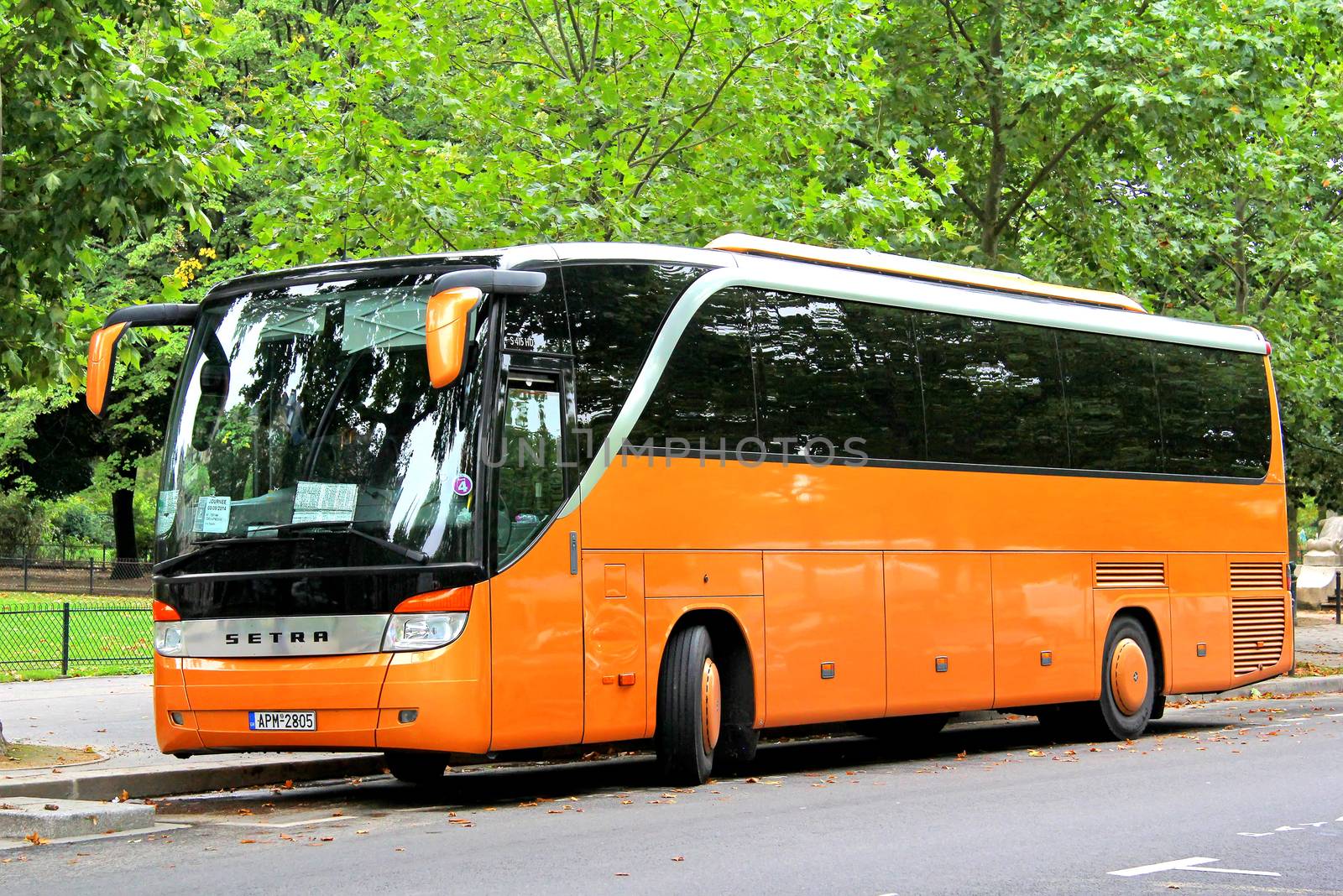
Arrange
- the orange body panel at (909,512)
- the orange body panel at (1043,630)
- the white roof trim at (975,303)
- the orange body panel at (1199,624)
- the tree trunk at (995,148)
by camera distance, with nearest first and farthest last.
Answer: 1. the orange body panel at (909,512)
2. the white roof trim at (975,303)
3. the orange body panel at (1043,630)
4. the orange body panel at (1199,624)
5. the tree trunk at (995,148)

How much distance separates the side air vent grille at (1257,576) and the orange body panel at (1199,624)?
193mm

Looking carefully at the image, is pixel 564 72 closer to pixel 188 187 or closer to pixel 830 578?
pixel 188 187

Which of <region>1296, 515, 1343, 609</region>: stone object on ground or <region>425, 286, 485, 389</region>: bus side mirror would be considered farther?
<region>1296, 515, 1343, 609</region>: stone object on ground

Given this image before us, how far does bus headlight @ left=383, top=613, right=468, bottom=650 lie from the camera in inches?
436

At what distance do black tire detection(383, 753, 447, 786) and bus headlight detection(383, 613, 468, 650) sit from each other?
6.74 feet

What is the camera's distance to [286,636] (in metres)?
11.3

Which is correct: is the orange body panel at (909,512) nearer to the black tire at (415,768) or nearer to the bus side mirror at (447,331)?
the bus side mirror at (447,331)

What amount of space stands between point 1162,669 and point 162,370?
25821 mm

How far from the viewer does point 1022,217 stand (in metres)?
24.5

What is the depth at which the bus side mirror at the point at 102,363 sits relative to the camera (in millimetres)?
11781

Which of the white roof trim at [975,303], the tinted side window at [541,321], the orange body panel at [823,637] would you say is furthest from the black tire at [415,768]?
the white roof trim at [975,303]

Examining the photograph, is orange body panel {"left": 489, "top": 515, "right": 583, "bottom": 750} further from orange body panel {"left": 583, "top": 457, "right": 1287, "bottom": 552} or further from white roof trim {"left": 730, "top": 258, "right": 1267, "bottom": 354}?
white roof trim {"left": 730, "top": 258, "right": 1267, "bottom": 354}

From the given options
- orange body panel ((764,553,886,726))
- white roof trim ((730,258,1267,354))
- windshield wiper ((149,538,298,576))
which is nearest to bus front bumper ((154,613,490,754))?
windshield wiper ((149,538,298,576))

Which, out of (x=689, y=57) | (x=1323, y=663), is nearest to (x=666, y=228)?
(x=689, y=57)
